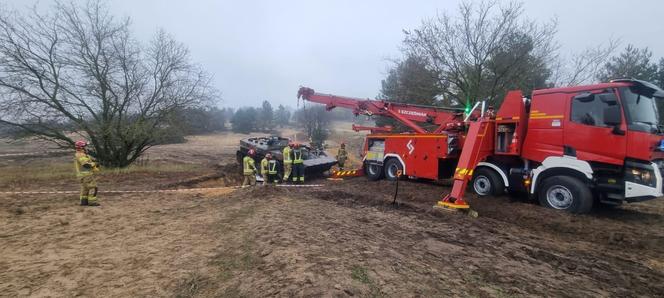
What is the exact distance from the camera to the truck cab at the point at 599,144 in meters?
6.24

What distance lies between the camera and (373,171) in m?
12.3

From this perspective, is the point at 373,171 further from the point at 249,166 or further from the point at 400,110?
the point at 249,166

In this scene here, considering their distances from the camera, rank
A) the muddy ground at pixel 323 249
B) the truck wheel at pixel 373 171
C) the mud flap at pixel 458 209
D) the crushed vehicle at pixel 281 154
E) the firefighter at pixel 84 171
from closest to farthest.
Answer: the muddy ground at pixel 323 249 < the mud flap at pixel 458 209 < the firefighter at pixel 84 171 < the truck wheel at pixel 373 171 < the crushed vehicle at pixel 281 154

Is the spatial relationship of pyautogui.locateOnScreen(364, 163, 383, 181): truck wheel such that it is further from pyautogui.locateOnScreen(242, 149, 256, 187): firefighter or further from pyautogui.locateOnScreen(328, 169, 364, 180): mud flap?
pyautogui.locateOnScreen(242, 149, 256, 187): firefighter

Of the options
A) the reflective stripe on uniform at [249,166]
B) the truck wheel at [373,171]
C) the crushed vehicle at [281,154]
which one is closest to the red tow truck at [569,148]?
the truck wheel at [373,171]

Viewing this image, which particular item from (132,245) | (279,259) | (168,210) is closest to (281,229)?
(279,259)

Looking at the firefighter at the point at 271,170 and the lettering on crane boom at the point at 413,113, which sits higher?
the lettering on crane boom at the point at 413,113

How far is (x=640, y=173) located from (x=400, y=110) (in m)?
6.50

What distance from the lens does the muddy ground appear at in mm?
3516

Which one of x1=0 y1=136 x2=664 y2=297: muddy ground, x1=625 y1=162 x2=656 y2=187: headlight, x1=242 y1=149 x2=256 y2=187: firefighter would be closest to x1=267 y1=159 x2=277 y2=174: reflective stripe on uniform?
x1=242 y1=149 x2=256 y2=187: firefighter

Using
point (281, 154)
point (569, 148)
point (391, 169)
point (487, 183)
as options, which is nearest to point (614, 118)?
point (569, 148)

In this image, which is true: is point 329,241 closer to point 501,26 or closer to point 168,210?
point 168,210

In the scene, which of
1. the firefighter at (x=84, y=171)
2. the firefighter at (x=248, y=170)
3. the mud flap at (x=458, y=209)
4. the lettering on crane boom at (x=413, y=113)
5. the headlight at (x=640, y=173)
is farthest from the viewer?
the firefighter at (x=248, y=170)

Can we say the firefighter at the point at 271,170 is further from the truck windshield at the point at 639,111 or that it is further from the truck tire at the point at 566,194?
the truck windshield at the point at 639,111
